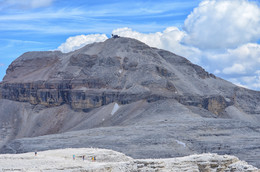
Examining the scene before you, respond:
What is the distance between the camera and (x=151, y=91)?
112438 mm

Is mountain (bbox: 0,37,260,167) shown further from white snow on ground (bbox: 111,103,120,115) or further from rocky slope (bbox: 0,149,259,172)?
rocky slope (bbox: 0,149,259,172)

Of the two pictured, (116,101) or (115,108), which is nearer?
(115,108)

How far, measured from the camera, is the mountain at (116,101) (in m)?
87.1

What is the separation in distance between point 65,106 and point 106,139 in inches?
1711

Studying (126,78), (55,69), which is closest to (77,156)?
(126,78)

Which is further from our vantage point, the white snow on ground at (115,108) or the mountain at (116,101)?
the white snow on ground at (115,108)

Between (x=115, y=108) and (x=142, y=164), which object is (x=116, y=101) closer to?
(x=115, y=108)

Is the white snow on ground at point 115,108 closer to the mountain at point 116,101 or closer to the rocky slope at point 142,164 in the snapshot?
the mountain at point 116,101

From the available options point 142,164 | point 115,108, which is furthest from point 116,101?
point 142,164

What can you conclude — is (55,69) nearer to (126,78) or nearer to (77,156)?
(126,78)

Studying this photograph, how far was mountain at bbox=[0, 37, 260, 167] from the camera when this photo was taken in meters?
87.1

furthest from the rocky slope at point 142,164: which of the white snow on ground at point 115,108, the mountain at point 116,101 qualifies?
the white snow on ground at point 115,108

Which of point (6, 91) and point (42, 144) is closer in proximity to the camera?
point (42, 144)

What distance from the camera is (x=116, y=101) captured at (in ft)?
378
